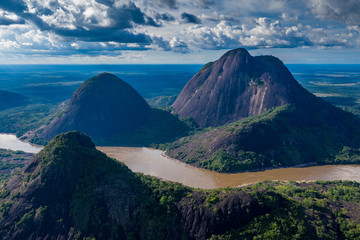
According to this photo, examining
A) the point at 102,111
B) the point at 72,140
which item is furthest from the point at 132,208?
the point at 102,111

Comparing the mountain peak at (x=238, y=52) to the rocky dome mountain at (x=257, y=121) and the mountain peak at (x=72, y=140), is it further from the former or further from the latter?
the mountain peak at (x=72, y=140)

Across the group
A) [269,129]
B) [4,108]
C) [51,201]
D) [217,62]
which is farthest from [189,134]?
[4,108]

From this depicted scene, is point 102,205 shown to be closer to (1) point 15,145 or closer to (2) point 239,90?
(1) point 15,145

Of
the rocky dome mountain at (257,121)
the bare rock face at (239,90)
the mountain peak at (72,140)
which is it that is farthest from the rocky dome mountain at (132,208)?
the bare rock face at (239,90)

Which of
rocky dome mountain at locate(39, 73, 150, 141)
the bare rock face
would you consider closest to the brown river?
rocky dome mountain at locate(39, 73, 150, 141)

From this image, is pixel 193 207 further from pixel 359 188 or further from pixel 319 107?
pixel 319 107

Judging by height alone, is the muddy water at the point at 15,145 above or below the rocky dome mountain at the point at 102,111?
below
